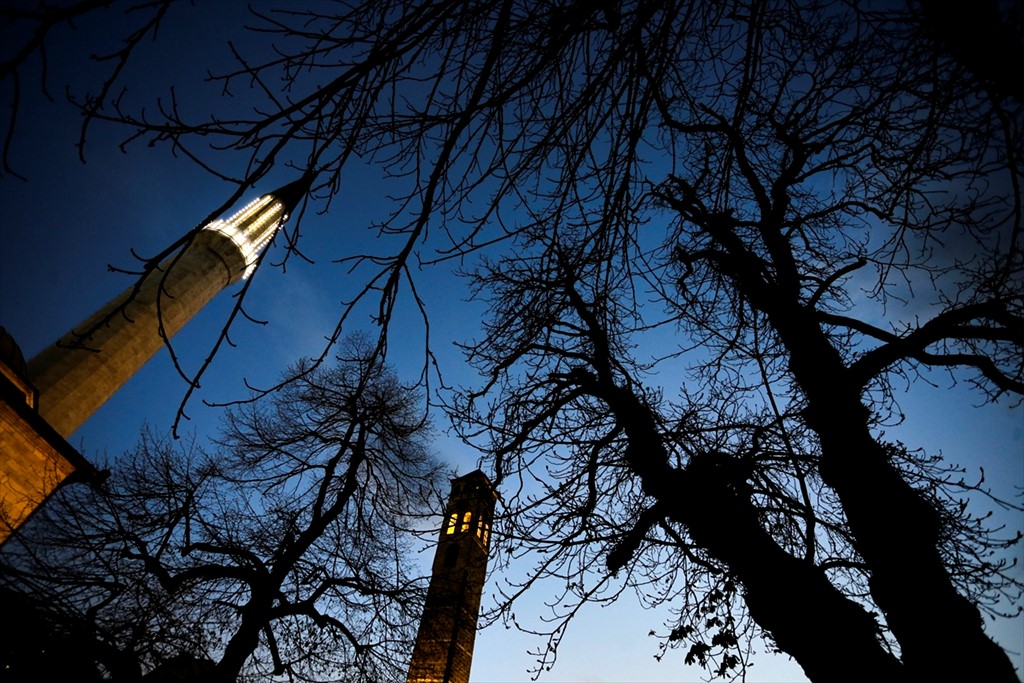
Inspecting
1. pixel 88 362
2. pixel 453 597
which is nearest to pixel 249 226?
pixel 88 362

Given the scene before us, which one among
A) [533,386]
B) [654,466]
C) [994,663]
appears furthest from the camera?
[533,386]

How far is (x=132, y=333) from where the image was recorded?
54.4 ft

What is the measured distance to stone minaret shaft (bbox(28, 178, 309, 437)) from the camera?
13453 millimetres

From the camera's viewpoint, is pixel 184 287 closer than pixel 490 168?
No

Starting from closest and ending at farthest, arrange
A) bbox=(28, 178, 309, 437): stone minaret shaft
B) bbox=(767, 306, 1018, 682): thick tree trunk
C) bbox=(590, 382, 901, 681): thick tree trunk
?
bbox=(767, 306, 1018, 682): thick tree trunk
bbox=(590, 382, 901, 681): thick tree trunk
bbox=(28, 178, 309, 437): stone minaret shaft

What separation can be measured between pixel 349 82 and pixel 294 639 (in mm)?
9659

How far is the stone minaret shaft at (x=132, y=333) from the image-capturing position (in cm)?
1345

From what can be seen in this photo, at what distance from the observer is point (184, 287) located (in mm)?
18891

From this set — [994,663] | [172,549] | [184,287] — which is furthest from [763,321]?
[184,287]

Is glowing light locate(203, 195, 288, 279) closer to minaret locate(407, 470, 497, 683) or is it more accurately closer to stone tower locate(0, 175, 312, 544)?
stone tower locate(0, 175, 312, 544)

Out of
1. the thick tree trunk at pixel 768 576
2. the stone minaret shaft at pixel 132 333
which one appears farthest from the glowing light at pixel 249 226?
the thick tree trunk at pixel 768 576

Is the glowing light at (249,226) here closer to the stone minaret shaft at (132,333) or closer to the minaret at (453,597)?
the stone minaret shaft at (132,333)

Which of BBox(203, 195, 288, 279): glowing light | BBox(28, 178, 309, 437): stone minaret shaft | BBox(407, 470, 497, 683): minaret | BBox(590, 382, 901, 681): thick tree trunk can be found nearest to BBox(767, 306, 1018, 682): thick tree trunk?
BBox(590, 382, 901, 681): thick tree trunk

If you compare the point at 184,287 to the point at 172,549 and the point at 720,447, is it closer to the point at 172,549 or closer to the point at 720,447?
the point at 172,549
